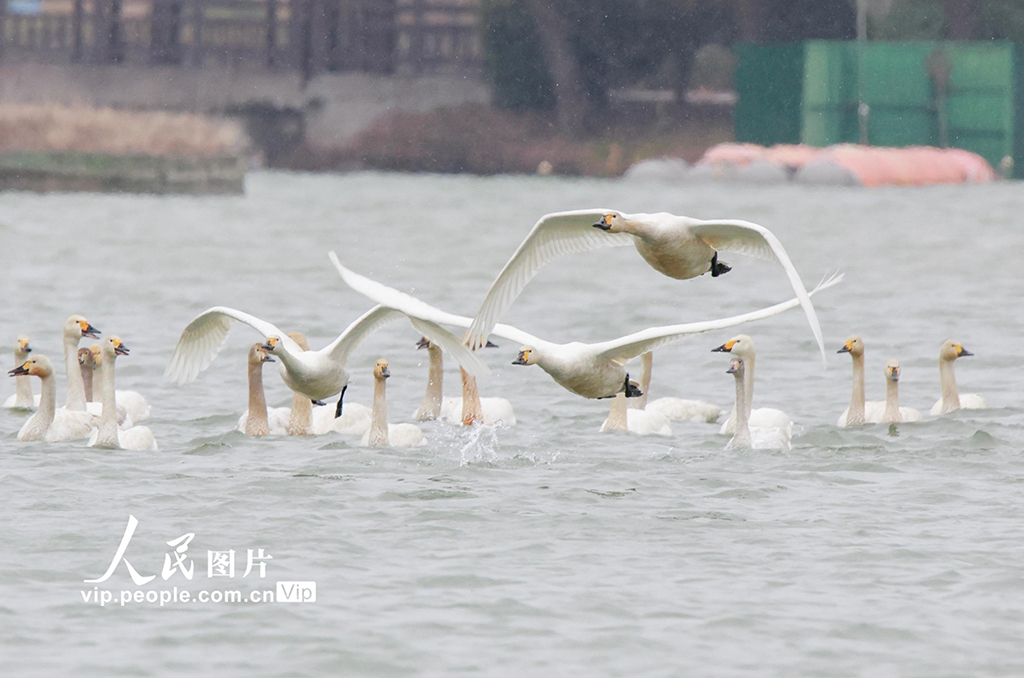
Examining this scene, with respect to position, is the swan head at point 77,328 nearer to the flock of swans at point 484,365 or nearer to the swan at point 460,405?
the flock of swans at point 484,365

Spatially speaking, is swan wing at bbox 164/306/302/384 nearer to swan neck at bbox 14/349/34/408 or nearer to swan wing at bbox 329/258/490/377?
swan wing at bbox 329/258/490/377

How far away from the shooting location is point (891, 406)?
16.9m

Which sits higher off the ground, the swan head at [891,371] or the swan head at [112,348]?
the swan head at [112,348]

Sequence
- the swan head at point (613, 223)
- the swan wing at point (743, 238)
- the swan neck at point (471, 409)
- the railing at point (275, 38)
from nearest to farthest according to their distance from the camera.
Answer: the swan wing at point (743, 238) → the swan head at point (613, 223) → the swan neck at point (471, 409) → the railing at point (275, 38)

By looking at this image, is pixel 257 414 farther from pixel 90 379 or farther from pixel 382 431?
pixel 90 379

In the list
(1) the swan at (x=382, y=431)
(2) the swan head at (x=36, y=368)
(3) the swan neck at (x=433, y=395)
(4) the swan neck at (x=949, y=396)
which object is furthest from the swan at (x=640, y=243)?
(4) the swan neck at (x=949, y=396)

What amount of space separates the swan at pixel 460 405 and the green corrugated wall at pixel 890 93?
4819 cm

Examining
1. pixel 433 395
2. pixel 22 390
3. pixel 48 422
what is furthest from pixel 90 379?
pixel 433 395

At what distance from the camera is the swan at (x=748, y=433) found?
1556 cm

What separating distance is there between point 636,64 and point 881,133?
865 centimetres

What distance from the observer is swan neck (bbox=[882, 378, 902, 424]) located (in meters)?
16.9

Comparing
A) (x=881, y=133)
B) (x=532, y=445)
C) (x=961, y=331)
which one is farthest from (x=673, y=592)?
(x=881, y=133)

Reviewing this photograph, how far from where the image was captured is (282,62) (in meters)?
68.4

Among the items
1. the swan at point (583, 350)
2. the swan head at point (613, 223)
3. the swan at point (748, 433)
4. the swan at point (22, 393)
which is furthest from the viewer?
the swan at point (22, 393)
